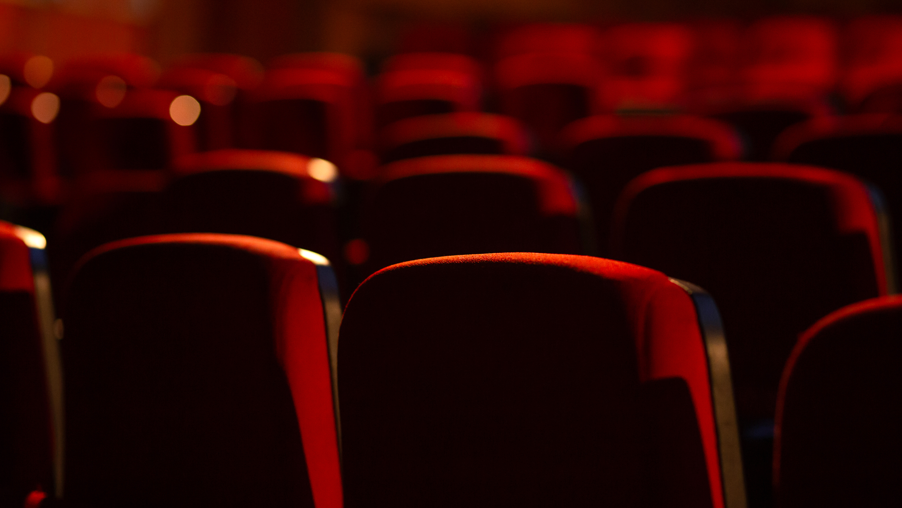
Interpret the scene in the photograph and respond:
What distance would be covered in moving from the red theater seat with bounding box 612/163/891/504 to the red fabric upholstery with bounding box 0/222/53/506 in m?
0.85

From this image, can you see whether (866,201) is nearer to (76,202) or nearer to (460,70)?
(76,202)

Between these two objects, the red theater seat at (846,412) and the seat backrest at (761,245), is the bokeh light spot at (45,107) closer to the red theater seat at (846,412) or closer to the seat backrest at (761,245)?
the seat backrest at (761,245)

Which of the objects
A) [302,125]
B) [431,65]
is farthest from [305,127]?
[431,65]

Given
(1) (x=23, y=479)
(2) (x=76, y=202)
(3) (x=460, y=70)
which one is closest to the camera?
(1) (x=23, y=479)

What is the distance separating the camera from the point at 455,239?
1.46m

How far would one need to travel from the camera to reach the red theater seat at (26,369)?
1.04 meters

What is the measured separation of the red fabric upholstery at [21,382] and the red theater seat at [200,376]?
0.15 metres

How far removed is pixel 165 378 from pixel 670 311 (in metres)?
0.53

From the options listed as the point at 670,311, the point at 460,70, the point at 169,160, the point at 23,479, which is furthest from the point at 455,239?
the point at 460,70

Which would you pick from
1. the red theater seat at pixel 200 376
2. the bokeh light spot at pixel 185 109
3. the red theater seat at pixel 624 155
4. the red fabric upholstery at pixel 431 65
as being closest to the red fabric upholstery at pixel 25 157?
the bokeh light spot at pixel 185 109

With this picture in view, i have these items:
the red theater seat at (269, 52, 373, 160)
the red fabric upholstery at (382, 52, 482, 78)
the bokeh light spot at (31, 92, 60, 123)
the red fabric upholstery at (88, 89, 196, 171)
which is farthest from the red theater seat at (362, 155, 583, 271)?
the red fabric upholstery at (382, 52, 482, 78)

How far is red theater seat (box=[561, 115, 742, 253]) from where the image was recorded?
77.4 inches

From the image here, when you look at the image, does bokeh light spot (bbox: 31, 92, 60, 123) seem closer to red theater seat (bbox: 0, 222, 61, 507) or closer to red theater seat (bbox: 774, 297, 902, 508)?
red theater seat (bbox: 0, 222, 61, 507)

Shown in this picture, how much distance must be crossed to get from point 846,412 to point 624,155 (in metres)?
1.47
